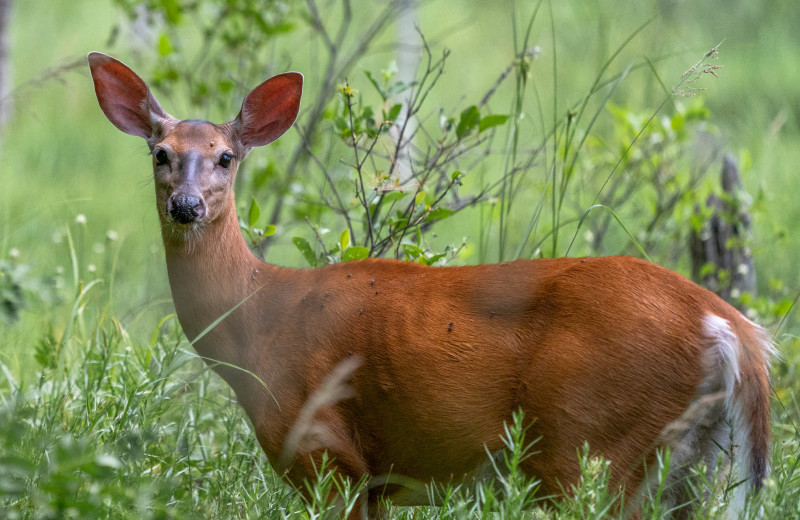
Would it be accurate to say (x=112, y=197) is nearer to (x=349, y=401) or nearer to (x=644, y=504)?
(x=349, y=401)

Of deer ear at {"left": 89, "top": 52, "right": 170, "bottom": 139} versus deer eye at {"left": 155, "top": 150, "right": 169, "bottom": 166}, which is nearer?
deer eye at {"left": 155, "top": 150, "right": 169, "bottom": 166}

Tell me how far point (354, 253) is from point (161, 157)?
2.65ft

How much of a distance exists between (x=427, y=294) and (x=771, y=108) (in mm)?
6427

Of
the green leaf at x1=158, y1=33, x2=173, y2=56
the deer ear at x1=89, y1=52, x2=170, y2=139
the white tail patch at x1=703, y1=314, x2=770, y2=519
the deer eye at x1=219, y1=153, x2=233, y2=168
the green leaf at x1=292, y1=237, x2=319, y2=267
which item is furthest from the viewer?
the green leaf at x1=158, y1=33, x2=173, y2=56

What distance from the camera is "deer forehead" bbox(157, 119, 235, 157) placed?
3.38 metres

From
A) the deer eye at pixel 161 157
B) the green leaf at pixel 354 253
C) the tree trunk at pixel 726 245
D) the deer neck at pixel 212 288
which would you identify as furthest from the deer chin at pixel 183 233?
the tree trunk at pixel 726 245

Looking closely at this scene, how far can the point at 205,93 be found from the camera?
18.6 ft

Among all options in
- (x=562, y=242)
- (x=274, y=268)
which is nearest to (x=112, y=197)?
(x=562, y=242)

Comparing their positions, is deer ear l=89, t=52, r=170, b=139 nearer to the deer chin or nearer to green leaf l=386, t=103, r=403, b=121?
the deer chin

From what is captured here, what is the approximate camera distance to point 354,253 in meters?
3.75

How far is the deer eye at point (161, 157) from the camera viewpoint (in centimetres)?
337

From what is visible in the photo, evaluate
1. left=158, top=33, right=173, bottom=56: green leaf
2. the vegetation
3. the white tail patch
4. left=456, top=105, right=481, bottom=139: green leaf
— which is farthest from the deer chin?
left=158, top=33, right=173, bottom=56: green leaf

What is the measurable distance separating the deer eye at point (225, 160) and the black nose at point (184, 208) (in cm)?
28

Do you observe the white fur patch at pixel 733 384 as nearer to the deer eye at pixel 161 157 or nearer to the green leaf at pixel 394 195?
the green leaf at pixel 394 195
